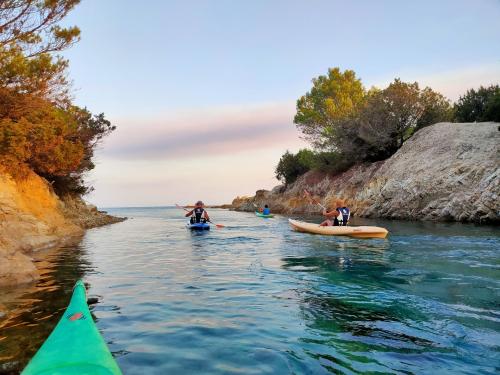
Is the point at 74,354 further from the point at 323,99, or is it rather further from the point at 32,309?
the point at 323,99

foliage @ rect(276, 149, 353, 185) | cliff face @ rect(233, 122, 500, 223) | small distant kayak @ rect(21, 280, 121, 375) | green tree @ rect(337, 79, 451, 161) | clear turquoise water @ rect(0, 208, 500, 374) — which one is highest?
green tree @ rect(337, 79, 451, 161)

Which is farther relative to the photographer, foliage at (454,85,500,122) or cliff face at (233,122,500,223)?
foliage at (454,85,500,122)

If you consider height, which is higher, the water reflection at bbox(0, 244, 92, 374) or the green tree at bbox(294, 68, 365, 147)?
the green tree at bbox(294, 68, 365, 147)

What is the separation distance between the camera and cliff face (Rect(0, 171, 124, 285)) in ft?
31.9

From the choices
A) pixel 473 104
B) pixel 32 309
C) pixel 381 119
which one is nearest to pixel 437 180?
pixel 381 119

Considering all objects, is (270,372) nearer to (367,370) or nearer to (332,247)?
(367,370)

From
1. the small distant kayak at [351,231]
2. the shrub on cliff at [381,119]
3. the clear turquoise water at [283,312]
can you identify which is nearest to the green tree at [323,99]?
the shrub on cliff at [381,119]

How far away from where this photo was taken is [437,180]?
28.2 metres

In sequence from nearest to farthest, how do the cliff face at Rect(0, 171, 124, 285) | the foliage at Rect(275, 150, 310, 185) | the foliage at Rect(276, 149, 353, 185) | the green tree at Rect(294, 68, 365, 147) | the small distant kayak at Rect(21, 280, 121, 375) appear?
the small distant kayak at Rect(21, 280, 121, 375) → the cliff face at Rect(0, 171, 124, 285) → the foliage at Rect(276, 149, 353, 185) → the green tree at Rect(294, 68, 365, 147) → the foliage at Rect(275, 150, 310, 185)

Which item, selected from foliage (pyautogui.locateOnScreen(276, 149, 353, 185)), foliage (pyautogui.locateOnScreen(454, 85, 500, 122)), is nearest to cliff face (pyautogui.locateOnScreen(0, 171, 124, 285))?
foliage (pyautogui.locateOnScreen(276, 149, 353, 185))

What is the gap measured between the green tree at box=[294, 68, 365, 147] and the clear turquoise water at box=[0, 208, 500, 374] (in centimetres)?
4207

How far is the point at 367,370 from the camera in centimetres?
423

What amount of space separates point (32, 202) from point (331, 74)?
4591cm

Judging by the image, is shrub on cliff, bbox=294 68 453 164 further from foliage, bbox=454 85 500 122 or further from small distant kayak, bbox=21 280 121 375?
small distant kayak, bbox=21 280 121 375
